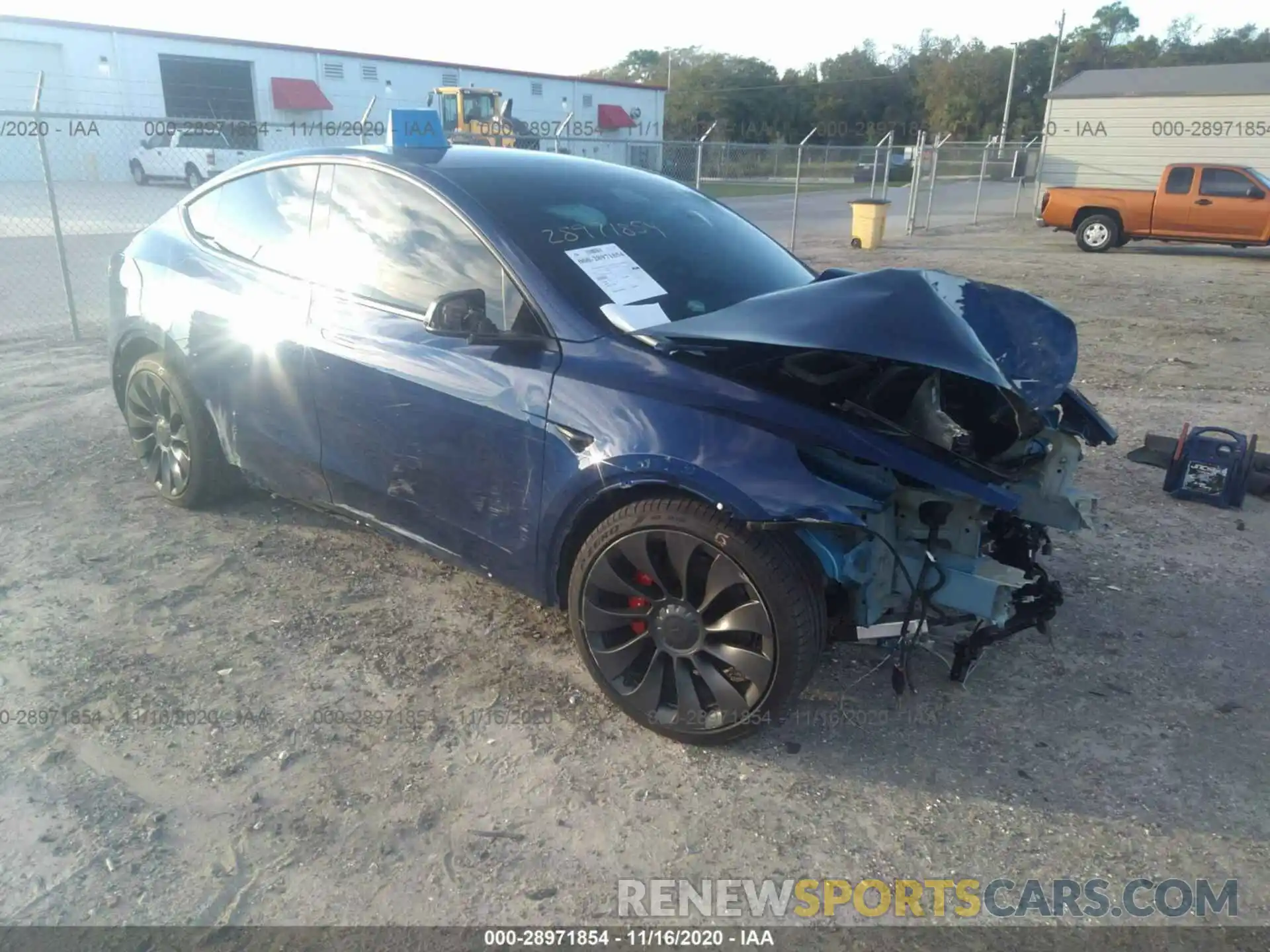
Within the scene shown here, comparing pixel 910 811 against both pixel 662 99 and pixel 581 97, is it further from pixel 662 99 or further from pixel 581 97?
pixel 662 99

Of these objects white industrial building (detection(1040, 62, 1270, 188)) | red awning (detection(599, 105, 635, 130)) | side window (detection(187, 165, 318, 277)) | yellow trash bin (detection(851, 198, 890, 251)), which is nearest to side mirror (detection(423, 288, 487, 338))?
side window (detection(187, 165, 318, 277))

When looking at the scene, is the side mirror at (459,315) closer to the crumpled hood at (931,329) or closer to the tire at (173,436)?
the crumpled hood at (931,329)

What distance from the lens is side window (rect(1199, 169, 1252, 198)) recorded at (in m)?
16.1

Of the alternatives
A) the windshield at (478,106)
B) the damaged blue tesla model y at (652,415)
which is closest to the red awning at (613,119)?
the windshield at (478,106)

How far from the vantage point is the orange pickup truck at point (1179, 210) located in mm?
16125

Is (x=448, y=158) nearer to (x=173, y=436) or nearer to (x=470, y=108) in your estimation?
(x=173, y=436)

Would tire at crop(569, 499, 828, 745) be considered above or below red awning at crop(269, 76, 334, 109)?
below

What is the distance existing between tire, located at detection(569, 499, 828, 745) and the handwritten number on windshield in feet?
3.48

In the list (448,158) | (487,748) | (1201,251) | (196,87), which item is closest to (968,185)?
(1201,251)

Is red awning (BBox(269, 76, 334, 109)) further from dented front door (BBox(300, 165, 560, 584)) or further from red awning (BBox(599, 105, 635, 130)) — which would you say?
dented front door (BBox(300, 165, 560, 584))

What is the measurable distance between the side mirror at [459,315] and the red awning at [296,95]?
35908mm

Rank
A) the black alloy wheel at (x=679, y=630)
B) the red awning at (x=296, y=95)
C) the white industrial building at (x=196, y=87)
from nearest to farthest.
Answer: the black alloy wheel at (x=679, y=630), the white industrial building at (x=196, y=87), the red awning at (x=296, y=95)

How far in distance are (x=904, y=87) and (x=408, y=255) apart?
70935 millimetres

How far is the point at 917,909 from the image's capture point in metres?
2.43
